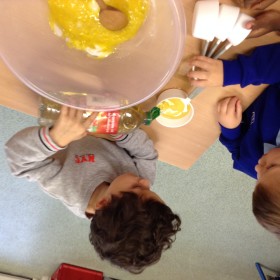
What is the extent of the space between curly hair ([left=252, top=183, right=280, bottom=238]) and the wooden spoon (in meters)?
0.42

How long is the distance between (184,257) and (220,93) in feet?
3.61

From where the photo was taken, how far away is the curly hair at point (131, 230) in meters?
0.74

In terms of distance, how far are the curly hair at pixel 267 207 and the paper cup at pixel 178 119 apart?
24 cm

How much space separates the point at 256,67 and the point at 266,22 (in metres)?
0.09

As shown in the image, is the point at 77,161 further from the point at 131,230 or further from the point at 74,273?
the point at 74,273

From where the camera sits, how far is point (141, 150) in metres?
0.88

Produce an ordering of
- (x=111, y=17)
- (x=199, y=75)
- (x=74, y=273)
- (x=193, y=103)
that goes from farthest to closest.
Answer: (x=74, y=273)
(x=193, y=103)
(x=199, y=75)
(x=111, y=17)

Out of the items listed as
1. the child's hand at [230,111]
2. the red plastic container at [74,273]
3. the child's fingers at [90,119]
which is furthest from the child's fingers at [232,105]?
the red plastic container at [74,273]

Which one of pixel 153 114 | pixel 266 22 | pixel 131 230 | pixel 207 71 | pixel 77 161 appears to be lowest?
pixel 131 230

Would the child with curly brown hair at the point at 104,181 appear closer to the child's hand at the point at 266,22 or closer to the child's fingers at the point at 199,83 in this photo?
the child's fingers at the point at 199,83

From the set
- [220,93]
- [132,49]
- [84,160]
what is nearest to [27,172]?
[84,160]

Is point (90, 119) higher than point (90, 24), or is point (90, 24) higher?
point (90, 24)

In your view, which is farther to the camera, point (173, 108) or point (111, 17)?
A: point (173, 108)

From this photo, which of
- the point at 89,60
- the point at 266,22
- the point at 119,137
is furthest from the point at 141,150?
the point at 266,22
